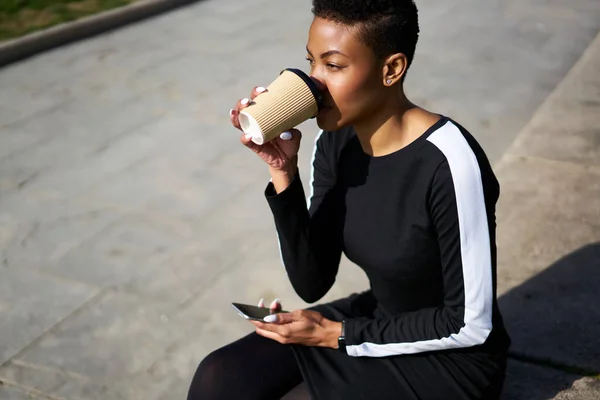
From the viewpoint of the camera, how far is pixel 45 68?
7.83 meters

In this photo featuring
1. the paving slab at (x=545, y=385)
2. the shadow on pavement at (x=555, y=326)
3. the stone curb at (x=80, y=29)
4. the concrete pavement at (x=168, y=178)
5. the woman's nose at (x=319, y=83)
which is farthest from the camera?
the stone curb at (x=80, y=29)

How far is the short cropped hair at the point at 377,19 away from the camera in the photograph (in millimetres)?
2387

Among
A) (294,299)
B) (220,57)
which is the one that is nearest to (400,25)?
(294,299)

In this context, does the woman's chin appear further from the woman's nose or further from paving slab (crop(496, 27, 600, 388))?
paving slab (crop(496, 27, 600, 388))

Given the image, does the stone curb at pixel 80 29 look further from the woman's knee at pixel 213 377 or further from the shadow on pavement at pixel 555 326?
the woman's knee at pixel 213 377

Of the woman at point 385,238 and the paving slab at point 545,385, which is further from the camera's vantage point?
the paving slab at point 545,385

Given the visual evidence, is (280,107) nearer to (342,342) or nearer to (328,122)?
(328,122)

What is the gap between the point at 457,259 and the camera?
2.40m

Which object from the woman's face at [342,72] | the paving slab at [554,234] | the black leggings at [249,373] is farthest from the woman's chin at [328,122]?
the paving slab at [554,234]

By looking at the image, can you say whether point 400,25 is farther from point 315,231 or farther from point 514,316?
point 514,316

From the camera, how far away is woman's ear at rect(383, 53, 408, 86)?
2.45m

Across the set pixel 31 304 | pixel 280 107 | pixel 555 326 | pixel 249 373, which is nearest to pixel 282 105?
pixel 280 107

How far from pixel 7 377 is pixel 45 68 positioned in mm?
4722

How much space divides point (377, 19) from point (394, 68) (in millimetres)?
156
